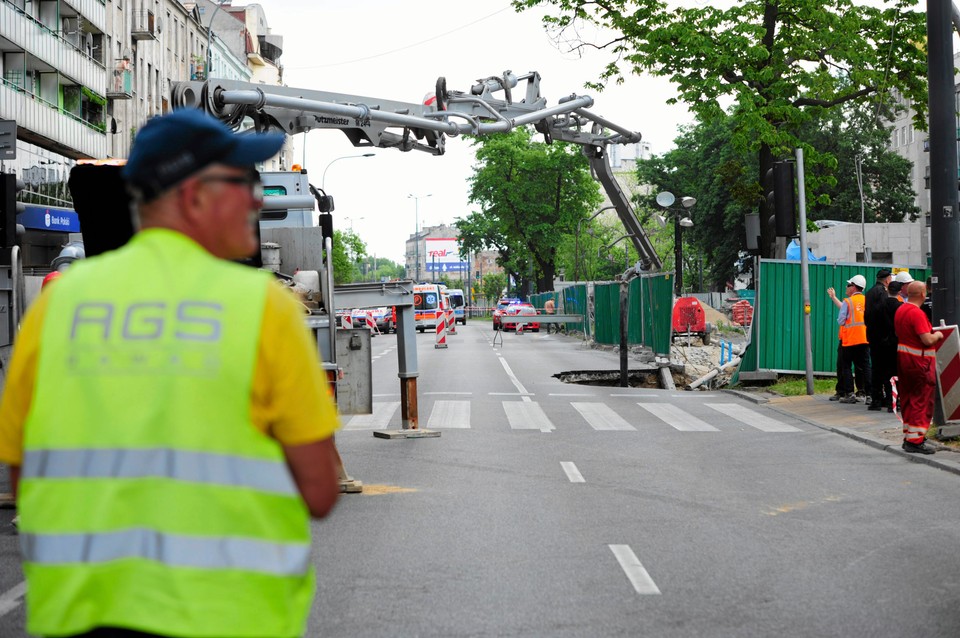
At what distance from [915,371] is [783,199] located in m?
5.89

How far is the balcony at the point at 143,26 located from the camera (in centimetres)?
5950

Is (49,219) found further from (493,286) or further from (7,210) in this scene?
(493,286)

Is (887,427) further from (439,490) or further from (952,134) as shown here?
(439,490)

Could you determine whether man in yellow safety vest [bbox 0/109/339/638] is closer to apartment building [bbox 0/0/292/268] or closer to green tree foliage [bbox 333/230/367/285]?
apartment building [bbox 0/0/292/268]

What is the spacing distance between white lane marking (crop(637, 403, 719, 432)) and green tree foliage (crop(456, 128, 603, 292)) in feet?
213

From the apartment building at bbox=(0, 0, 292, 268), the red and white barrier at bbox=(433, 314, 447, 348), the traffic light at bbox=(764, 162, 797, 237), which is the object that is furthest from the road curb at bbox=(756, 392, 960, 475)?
the red and white barrier at bbox=(433, 314, 447, 348)

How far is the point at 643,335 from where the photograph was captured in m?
33.3

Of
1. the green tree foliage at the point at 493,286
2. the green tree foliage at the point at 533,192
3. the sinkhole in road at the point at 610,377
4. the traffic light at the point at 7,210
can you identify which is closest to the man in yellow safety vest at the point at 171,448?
the traffic light at the point at 7,210

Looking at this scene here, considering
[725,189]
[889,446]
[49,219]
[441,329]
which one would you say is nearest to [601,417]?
[889,446]

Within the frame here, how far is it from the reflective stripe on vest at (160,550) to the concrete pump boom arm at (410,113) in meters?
10.2

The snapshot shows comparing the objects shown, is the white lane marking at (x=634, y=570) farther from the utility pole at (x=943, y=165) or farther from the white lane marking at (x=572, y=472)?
the utility pole at (x=943, y=165)

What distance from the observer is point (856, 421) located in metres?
16.1

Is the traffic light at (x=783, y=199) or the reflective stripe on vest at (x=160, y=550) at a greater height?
the traffic light at (x=783, y=199)

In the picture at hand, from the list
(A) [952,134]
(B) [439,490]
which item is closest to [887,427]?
(A) [952,134]
